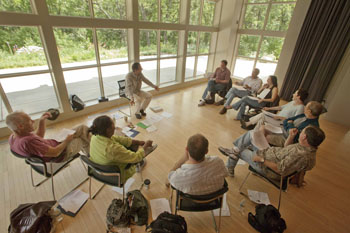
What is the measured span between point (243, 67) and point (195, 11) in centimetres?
310

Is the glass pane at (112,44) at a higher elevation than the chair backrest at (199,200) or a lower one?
higher

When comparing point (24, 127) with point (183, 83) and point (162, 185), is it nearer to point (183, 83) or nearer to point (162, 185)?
point (162, 185)

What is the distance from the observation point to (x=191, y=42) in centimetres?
634

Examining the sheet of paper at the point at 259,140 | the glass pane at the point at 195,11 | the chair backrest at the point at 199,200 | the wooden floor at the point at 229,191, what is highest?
the glass pane at the point at 195,11

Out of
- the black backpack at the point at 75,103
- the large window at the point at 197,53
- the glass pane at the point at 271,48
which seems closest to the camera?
the black backpack at the point at 75,103

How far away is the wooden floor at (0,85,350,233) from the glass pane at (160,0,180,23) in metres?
3.54

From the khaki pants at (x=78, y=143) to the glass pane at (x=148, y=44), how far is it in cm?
333

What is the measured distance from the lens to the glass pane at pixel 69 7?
10.9 ft

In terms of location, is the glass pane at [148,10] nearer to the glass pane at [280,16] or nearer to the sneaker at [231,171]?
the glass pane at [280,16]

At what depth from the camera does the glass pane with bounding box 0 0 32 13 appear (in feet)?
9.37

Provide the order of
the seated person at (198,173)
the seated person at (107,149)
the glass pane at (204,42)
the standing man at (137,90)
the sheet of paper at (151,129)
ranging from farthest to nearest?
the glass pane at (204,42)
the standing man at (137,90)
the sheet of paper at (151,129)
the seated person at (107,149)
the seated person at (198,173)

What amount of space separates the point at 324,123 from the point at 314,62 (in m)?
1.88

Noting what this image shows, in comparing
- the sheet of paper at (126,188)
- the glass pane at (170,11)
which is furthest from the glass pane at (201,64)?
the sheet of paper at (126,188)

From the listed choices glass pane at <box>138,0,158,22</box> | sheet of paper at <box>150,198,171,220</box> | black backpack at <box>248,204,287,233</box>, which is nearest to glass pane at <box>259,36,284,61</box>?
glass pane at <box>138,0,158,22</box>
